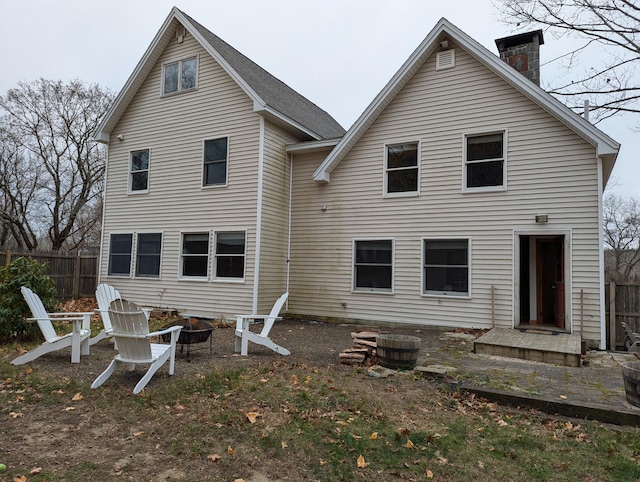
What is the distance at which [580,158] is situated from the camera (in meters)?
8.91

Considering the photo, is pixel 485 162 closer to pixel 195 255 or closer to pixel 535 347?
pixel 535 347

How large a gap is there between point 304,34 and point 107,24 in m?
10.4

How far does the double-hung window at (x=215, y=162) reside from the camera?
12.1 metres

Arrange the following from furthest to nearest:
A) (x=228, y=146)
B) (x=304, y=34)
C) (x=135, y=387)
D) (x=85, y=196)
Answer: (x=85, y=196) → (x=304, y=34) → (x=228, y=146) → (x=135, y=387)

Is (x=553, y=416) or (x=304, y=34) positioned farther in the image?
(x=304, y=34)

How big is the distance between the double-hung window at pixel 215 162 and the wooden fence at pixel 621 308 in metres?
10.3

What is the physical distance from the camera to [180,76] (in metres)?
13.0

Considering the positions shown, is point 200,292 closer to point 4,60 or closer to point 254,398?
point 254,398

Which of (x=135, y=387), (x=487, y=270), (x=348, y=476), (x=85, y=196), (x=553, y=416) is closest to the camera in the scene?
(x=348, y=476)

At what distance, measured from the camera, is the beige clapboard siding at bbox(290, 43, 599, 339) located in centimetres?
898

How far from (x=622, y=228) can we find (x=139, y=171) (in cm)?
3799

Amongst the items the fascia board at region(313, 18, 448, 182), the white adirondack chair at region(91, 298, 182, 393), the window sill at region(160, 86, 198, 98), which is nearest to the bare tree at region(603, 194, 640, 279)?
the fascia board at region(313, 18, 448, 182)

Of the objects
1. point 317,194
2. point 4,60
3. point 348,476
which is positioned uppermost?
point 4,60

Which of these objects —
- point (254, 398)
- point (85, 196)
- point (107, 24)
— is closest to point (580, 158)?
point (254, 398)
